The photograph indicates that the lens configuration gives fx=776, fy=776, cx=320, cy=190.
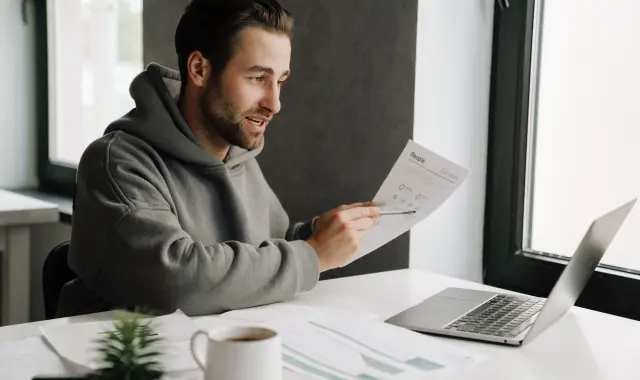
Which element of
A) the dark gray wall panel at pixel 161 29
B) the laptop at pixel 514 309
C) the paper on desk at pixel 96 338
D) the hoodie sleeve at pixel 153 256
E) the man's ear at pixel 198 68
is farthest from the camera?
the dark gray wall panel at pixel 161 29

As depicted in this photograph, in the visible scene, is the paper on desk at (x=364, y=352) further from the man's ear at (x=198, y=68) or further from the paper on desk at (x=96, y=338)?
the man's ear at (x=198, y=68)

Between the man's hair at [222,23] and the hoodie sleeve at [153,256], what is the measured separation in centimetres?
24

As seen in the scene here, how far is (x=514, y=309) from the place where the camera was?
1.22 metres

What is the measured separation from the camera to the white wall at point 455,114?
1.64 meters

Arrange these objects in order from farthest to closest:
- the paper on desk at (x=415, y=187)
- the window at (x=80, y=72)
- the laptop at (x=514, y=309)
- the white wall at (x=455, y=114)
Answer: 1. the window at (x=80, y=72)
2. the white wall at (x=455, y=114)
3. the paper on desk at (x=415, y=187)
4. the laptop at (x=514, y=309)

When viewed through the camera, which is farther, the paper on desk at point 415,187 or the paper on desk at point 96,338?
the paper on desk at point 415,187

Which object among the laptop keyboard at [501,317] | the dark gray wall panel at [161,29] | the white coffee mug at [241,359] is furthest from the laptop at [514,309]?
the dark gray wall panel at [161,29]

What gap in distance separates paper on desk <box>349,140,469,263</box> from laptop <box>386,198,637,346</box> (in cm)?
16

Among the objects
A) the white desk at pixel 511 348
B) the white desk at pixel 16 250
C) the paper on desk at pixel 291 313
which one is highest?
the paper on desk at pixel 291 313

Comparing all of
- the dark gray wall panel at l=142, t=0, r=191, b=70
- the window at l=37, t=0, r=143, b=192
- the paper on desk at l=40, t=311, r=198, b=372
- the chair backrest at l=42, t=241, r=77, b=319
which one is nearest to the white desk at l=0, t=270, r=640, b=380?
the paper on desk at l=40, t=311, r=198, b=372

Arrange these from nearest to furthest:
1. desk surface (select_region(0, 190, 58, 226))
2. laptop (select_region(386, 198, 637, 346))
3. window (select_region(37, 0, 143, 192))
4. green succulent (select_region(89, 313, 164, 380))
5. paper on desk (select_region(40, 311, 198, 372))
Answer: green succulent (select_region(89, 313, 164, 380))
paper on desk (select_region(40, 311, 198, 372))
laptop (select_region(386, 198, 637, 346))
desk surface (select_region(0, 190, 58, 226))
window (select_region(37, 0, 143, 192))

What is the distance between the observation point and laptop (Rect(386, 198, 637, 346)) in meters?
1.04

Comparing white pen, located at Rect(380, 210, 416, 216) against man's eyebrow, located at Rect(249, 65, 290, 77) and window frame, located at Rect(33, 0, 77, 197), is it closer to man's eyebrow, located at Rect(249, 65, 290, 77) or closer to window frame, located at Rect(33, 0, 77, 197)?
man's eyebrow, located at Rect(249, 65, 290, 77)

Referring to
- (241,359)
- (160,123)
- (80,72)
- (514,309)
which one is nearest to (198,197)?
(160,123)
